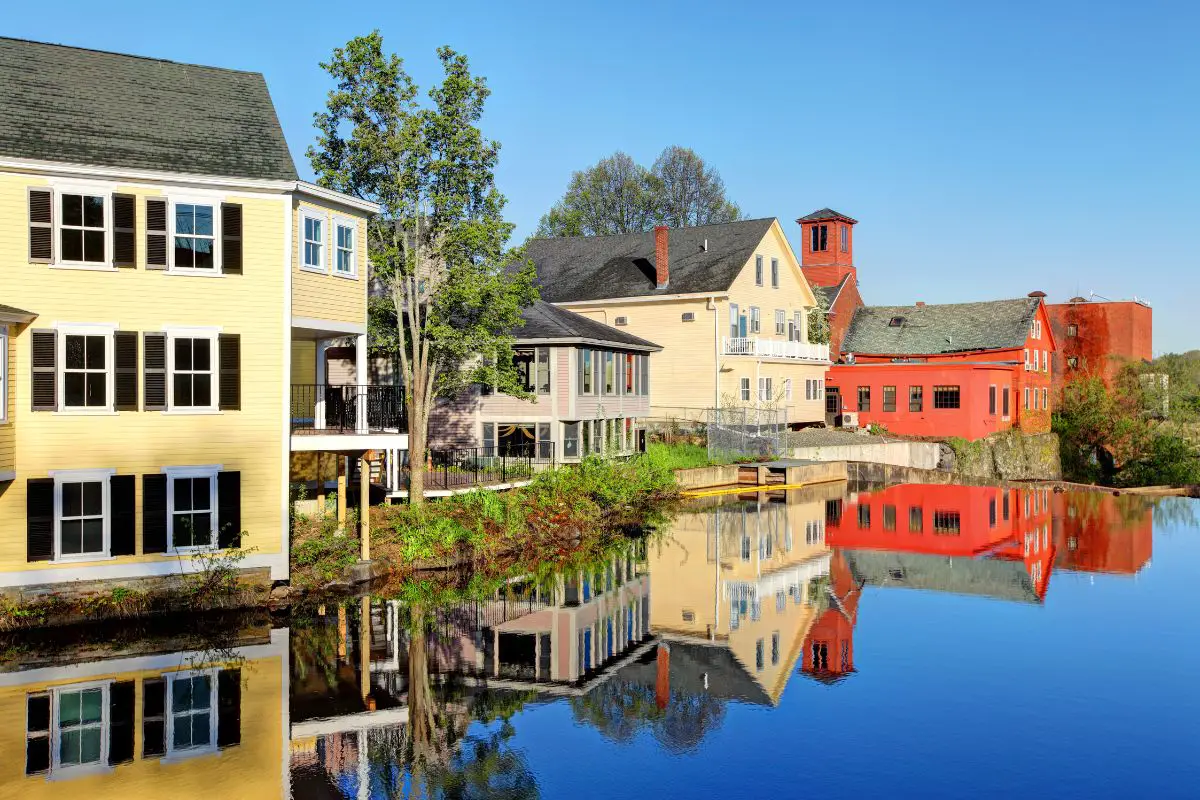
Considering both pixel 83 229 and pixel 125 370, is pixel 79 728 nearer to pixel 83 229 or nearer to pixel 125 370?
pixel 125 370

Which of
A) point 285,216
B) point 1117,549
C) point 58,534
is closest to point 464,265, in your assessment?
point 285,216

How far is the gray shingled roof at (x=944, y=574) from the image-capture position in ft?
84.2

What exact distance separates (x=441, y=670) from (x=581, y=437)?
2089cm

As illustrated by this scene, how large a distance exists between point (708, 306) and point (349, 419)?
2558 centimetres

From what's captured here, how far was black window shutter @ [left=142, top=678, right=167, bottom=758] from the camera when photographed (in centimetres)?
1383

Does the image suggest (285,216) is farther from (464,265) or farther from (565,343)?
(565,343)

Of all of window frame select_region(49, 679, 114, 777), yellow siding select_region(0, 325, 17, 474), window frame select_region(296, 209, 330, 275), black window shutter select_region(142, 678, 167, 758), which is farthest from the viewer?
window frame select_region(296, 209, 330, 275)

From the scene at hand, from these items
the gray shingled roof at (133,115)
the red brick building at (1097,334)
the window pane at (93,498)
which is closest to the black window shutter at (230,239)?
the gray shingled roof at (133,115)

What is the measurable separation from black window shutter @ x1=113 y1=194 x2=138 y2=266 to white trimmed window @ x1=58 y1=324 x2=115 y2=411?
4.58ft

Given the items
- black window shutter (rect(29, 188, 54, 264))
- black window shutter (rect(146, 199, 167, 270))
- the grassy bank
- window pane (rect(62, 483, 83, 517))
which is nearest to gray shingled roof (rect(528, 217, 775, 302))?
the grassy bank

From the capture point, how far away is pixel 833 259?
66.2 metres

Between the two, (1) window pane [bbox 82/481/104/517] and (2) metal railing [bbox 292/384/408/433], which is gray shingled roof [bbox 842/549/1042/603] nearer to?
(2) metal railing [bbox 292/384/408/433]

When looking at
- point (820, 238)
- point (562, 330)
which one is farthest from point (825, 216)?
point (562, 330)

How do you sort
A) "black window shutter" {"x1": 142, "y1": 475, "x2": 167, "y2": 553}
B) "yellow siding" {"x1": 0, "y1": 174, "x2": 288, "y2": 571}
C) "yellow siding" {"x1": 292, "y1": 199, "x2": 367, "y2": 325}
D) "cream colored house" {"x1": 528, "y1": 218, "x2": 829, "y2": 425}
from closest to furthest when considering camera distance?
"yellow siding" {"x1": 0, "y1": 174, "x2": 288, "y2": 571}
"black window shutter" {"x1": 142, "y1": 475, "x2": 167, "y2": 553}
"yellow siding" {"x1": 292, "y1": 199, "x2": 367, "y2": 325}
"cream colored house" {"x1": 528, "y1": 218, "x2": 829, "y2": 425}
